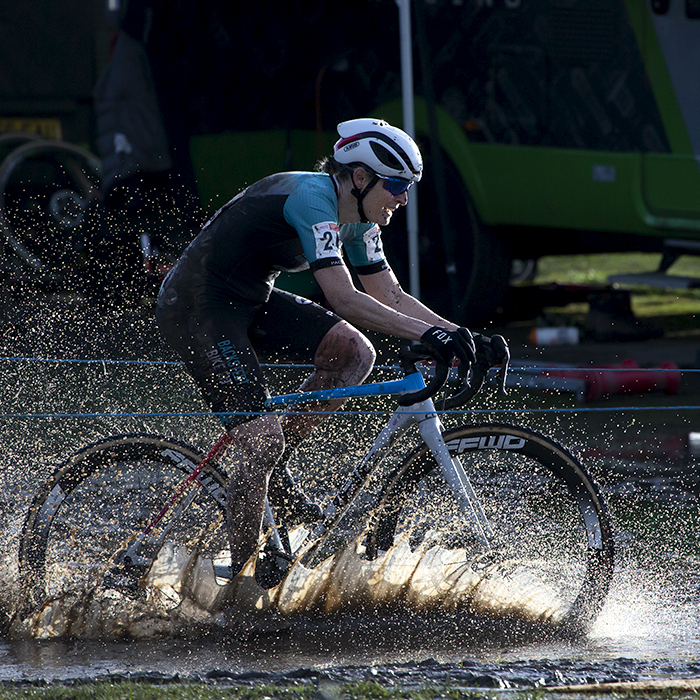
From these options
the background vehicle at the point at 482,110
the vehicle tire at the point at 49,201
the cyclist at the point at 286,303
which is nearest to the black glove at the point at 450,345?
the cyclist at the point at 286,303

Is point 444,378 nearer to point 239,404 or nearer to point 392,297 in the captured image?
point 392,297

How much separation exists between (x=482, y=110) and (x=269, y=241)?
5706 mm

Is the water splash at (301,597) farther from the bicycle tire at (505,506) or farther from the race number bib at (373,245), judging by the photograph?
the race number bib at (373,245)

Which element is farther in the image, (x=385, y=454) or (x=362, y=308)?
(x=385, y=454)

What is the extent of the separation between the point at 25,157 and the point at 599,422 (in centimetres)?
649

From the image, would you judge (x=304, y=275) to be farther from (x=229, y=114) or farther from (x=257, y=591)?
(x=257, y=591)

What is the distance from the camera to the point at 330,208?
389cm

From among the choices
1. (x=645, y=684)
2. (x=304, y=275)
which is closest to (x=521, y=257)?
(x=304, y=275)

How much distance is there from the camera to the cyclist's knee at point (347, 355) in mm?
4250

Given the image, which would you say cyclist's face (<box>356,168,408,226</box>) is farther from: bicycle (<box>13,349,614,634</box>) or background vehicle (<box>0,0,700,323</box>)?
background vehicle (<box>0,0,700,323</box>)

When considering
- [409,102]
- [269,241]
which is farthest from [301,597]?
[409,102]

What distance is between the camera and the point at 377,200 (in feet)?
13.1

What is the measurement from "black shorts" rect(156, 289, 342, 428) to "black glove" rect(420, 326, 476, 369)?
65 cm

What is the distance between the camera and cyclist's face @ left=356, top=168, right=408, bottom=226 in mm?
3965
